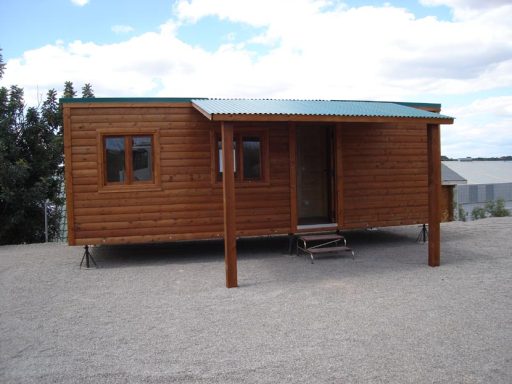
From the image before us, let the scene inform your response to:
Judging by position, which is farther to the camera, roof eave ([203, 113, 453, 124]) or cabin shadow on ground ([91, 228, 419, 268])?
cabin shadow on ground ([91, 228, 419, 268])

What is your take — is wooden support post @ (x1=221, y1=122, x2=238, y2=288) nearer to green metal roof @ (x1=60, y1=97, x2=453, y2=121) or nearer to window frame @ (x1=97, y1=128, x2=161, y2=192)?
green metal roof @ (x1=60, y1=97, x2=453, y2=121)

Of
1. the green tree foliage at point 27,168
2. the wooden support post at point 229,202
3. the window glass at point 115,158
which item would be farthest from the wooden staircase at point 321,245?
the green tree foliage at point 27,168

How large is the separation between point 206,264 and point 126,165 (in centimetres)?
234

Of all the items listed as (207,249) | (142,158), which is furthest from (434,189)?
(142,158)

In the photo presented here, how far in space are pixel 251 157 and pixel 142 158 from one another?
2.07 metres

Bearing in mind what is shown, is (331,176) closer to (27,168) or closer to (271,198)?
(271,198)

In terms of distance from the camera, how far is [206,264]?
8.89 metres

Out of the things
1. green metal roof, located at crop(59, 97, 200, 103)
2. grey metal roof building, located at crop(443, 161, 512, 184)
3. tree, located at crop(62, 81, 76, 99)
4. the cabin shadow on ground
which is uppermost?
tree, located at crop(62, 81, 76, 99)

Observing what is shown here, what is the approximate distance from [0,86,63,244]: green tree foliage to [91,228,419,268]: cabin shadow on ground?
3.46 m

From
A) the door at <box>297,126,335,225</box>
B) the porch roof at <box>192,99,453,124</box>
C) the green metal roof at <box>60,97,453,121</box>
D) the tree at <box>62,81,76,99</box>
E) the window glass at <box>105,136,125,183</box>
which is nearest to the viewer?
the porch roof at <box>192,99,453,124</box>

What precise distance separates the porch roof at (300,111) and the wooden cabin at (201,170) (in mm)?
25

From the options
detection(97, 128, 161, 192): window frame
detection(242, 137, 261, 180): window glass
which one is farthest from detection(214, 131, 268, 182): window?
detection(97, 128, 161, 192): window frame

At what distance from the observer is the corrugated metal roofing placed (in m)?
7.44

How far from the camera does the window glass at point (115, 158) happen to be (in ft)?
29.0
